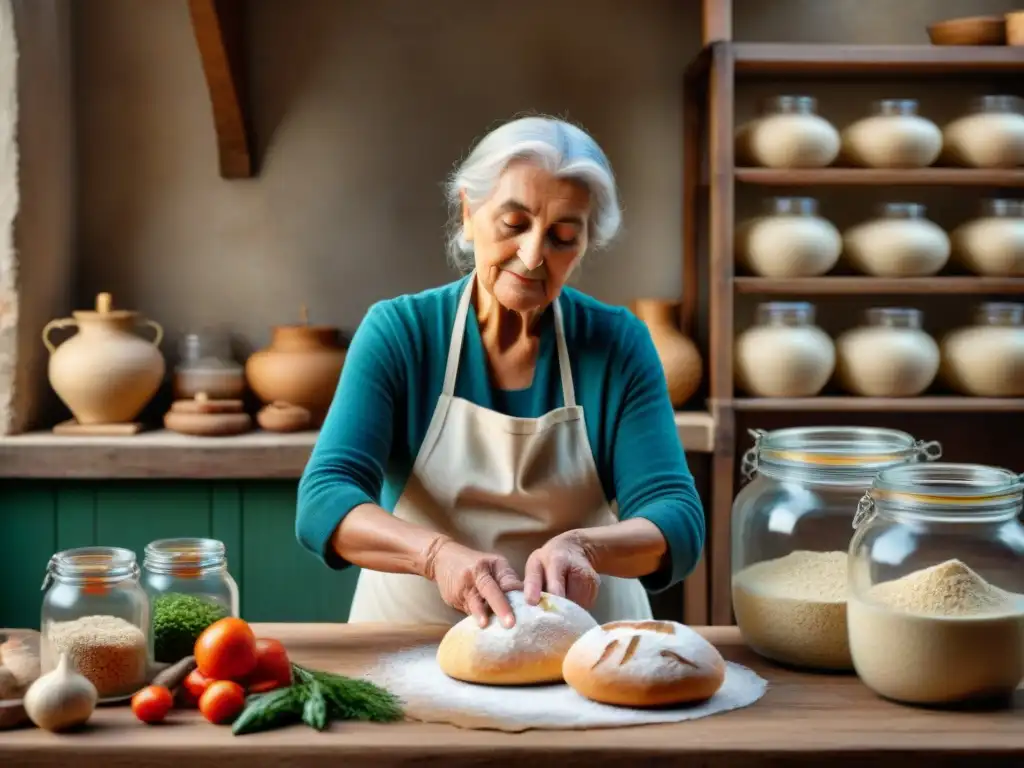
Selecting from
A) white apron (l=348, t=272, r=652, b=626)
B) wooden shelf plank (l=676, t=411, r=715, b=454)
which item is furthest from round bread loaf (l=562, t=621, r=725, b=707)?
wooden shelf plank (l=676, t=411, r=715, b=454)

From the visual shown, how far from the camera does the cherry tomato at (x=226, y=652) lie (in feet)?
4.77

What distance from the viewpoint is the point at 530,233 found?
190 centimetres

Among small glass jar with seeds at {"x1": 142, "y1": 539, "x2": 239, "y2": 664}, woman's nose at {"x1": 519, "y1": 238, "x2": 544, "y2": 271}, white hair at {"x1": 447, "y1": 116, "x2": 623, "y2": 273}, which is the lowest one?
small glass jar with seeds at {"x1": 142, "y1": 539, "x2": 239, "y2": 664}

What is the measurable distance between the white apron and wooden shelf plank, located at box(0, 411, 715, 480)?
4.62 ft

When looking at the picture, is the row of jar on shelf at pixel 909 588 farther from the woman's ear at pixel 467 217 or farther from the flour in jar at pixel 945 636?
the woman's ear at pixel 467 217

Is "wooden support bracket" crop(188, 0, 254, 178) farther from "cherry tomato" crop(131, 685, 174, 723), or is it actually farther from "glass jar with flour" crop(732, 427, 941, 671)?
"cherry tomato" crop(131, 685, 174, 723)

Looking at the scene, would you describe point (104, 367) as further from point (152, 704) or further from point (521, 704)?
point (521, 704)

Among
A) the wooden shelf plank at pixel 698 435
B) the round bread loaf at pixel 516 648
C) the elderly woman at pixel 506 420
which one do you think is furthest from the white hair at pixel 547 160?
the wooden shelf plank at pixel 698 435

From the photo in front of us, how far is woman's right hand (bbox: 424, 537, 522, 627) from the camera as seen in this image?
5.24 ft

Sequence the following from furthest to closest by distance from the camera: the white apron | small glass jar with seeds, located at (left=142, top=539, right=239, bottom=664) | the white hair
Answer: the white apron
the white hair
small glass jar with seeds, located at (left=142, top=539, right=239, bottom=664)

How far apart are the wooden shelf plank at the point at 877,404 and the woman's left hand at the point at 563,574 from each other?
1910mm

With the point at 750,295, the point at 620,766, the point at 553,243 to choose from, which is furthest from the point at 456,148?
the point at 620,766

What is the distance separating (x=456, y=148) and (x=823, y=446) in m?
2.50

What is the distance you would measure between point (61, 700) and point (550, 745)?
0.55 meters
